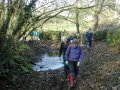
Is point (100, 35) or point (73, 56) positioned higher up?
point (73, 56)

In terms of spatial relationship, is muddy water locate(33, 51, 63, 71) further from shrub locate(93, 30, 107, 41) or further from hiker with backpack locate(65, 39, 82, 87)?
shrub locate(93, 30, 107, 41)

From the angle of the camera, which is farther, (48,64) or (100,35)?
(100,35)

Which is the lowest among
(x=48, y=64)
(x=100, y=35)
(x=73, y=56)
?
(x=48, y=64)

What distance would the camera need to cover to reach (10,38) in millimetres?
14086

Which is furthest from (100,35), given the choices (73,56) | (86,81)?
(73,56)

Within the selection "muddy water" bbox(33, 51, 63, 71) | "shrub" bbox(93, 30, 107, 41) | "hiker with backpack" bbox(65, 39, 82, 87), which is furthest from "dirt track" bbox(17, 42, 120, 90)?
"shrub" bbox(93, 30, 107, 41)

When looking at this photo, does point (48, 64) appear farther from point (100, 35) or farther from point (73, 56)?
point (100, 35)

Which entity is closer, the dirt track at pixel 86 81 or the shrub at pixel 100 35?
the dirt track at pixel 86 81

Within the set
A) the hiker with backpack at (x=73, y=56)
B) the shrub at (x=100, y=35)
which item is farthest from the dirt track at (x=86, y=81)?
the shrub at (x=100, y=35)

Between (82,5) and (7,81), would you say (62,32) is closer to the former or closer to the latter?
(82,5)

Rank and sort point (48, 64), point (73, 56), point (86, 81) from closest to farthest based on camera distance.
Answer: point (73, 56) < point (86, 81) < point (48, 64)

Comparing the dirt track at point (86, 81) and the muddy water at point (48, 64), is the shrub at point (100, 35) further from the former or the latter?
the dirt track at point (86, 81)

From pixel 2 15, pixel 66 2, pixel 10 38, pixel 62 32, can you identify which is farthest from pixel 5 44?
pixel 62 32

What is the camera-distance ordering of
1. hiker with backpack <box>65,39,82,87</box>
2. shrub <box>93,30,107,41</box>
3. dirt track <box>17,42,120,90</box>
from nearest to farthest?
dirt track <box>17,42,120,90</box>
hiker with backpack <box>65,39,82,87</box>
shrub <box>93,30,107,41</box>
